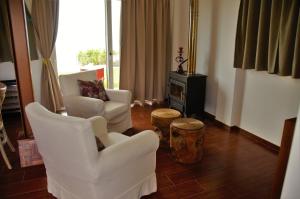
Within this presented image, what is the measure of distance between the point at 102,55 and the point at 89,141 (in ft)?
10.9

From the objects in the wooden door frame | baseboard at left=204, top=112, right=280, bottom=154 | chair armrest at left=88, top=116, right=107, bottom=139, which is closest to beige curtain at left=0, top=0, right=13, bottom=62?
the wooden door frame

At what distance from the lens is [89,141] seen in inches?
57.5

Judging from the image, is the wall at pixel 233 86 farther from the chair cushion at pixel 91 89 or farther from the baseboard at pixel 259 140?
the chair cushion at pixel 91 89

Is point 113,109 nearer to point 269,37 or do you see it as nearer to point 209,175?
point 209,175

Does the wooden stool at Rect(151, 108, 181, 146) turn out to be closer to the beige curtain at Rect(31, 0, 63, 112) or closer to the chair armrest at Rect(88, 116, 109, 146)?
the chair armrest at Rect(88, 116, 109, 146)

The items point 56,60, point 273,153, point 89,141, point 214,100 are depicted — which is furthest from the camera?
point 56,60

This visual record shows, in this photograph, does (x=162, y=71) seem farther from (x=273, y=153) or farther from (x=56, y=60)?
(x=273, y=153)

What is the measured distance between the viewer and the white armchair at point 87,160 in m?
1.47

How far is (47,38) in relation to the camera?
389 centimetres

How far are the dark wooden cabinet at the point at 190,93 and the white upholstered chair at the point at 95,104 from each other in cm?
94

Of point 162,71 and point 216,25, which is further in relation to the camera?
point 162,71

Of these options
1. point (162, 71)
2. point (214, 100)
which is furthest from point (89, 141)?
point (162, 71)

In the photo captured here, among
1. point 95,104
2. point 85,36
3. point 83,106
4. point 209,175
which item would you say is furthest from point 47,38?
point 209,175

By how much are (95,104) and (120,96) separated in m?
0.55
